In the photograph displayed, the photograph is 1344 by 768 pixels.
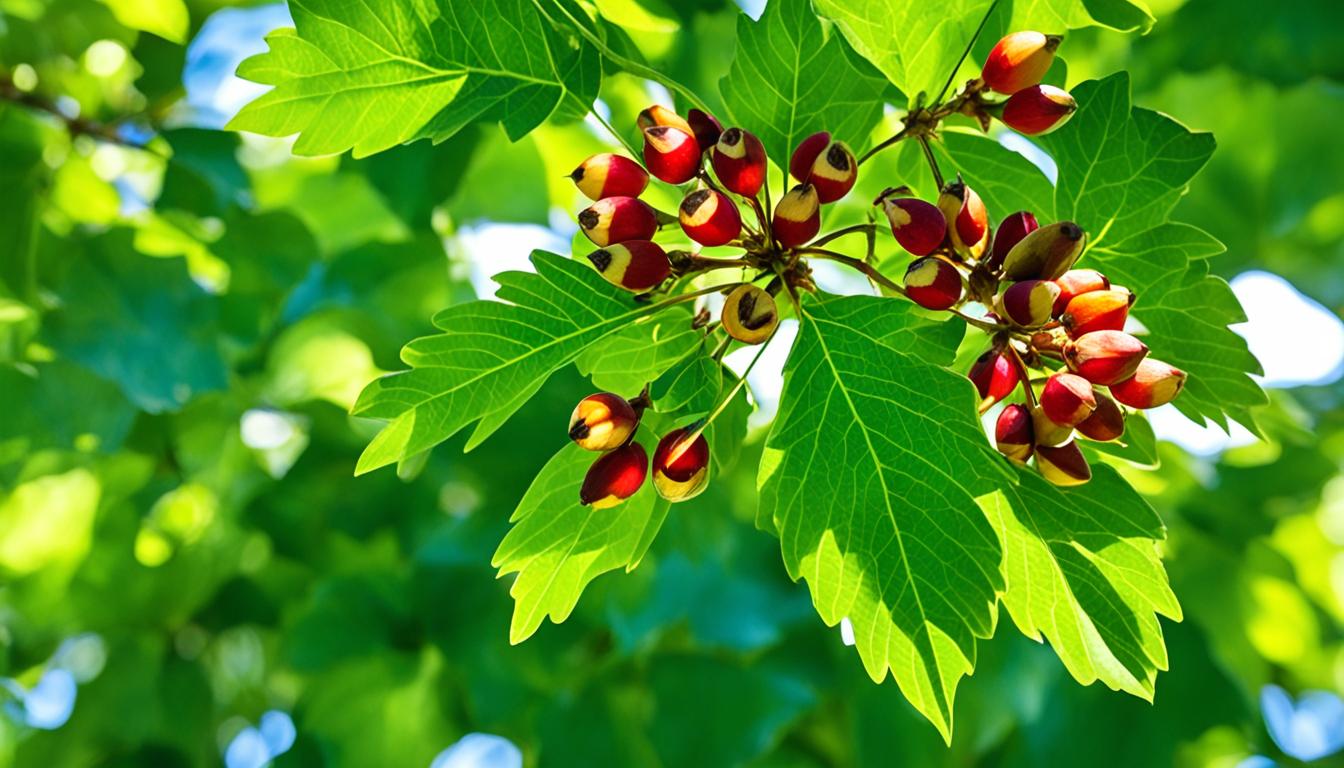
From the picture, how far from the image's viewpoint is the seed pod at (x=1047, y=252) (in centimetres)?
52

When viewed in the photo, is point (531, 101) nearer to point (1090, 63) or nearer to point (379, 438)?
point (379, 438)

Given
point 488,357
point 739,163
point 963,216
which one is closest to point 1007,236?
point 963,216

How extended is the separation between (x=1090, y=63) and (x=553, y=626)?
1018 millimetres

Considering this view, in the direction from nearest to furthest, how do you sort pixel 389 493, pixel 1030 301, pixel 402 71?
pixel 1030 301 → pixel 402 71 → pixel 389 493

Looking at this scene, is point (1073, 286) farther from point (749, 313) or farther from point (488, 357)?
point (488, 357)

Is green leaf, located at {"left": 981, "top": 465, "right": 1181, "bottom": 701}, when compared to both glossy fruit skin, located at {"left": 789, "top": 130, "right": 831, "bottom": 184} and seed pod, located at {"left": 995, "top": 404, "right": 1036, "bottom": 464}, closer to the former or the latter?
seed pod, located at {"left": 995, "top": 404, "right": 1036, "bottom": 464}

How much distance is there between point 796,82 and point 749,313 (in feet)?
0.56

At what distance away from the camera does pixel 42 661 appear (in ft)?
5.72

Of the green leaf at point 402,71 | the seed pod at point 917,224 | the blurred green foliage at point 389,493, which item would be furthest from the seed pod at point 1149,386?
the blurred green foliage at point 389,493

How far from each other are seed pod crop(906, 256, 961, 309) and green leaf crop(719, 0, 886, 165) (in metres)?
0.13

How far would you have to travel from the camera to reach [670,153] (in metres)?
0.57

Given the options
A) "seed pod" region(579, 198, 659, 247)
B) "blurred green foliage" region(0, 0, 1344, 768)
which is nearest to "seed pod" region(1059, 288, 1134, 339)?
"seed pod" region(579, 198, 659, 247)

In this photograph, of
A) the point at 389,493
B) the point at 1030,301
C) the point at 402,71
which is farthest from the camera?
the point at 389,493

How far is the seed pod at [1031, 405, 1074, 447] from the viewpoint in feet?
1.78
